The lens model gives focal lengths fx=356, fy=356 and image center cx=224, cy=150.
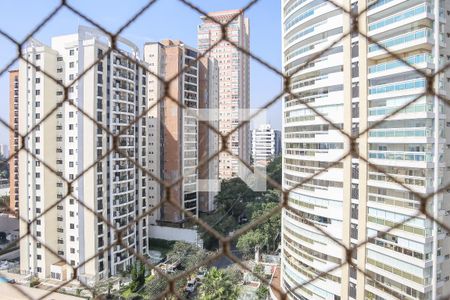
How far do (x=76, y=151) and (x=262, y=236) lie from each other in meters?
3.11

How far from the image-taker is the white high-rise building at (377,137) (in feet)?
7.22

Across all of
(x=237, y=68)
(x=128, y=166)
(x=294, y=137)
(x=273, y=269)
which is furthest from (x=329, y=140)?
(x=237, y=68)

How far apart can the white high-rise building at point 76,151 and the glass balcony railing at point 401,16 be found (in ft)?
9.50

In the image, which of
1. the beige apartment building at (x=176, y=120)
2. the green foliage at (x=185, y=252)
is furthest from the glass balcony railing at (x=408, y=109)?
the beige apartment building at (x=176, y=120)

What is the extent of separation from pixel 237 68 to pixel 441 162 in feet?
21.8

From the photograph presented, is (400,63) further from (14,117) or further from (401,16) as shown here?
(14,117)

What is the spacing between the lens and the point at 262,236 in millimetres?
5766

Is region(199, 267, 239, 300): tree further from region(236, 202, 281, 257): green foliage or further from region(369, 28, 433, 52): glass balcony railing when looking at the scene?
region(369, 28, 433, 52): glass balcony railing

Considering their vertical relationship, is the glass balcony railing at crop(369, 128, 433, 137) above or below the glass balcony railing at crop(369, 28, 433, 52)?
below

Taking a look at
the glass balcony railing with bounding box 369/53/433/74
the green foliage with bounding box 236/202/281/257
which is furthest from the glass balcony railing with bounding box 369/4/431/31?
Result: the green foliage with bounding box 236/202/281/257

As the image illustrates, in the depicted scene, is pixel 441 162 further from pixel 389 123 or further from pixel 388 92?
pixel 388 92

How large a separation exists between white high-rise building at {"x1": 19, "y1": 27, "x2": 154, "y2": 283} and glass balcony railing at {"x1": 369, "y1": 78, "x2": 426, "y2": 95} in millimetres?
2871

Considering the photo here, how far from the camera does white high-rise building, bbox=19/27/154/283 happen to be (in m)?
4.55

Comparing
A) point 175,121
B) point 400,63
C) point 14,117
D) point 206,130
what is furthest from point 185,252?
point 400,63
